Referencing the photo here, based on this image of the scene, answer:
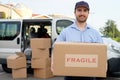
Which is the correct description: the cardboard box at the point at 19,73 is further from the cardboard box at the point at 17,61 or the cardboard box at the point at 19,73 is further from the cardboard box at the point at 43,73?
the cardboard box at the point at 43,73

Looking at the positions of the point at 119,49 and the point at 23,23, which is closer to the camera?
the point at 119,49

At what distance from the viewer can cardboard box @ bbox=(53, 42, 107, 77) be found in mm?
3801

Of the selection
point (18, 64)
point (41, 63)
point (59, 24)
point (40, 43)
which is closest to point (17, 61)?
point (18, 64)

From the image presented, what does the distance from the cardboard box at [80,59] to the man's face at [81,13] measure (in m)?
0.33

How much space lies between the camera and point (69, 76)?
395 cm

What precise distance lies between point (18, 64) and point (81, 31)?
7.82 metres

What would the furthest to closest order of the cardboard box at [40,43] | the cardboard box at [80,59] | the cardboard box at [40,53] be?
the cardboard box at [40,53] < the cardboard box at [40,43] < the cardboard box at [80,59]

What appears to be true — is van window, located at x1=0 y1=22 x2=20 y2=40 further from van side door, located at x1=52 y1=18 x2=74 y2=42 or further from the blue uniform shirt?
the blue uniform shirt

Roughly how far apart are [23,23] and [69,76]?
353 inches

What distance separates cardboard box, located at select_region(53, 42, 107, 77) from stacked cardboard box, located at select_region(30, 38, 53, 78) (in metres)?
7.78

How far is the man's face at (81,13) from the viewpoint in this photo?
400 cm

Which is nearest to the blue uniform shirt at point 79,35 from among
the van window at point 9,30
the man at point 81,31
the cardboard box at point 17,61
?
the man at point 81,31

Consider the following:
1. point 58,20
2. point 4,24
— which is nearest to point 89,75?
point 58,20

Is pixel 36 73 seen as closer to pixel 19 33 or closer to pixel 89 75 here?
pixel 19 33
